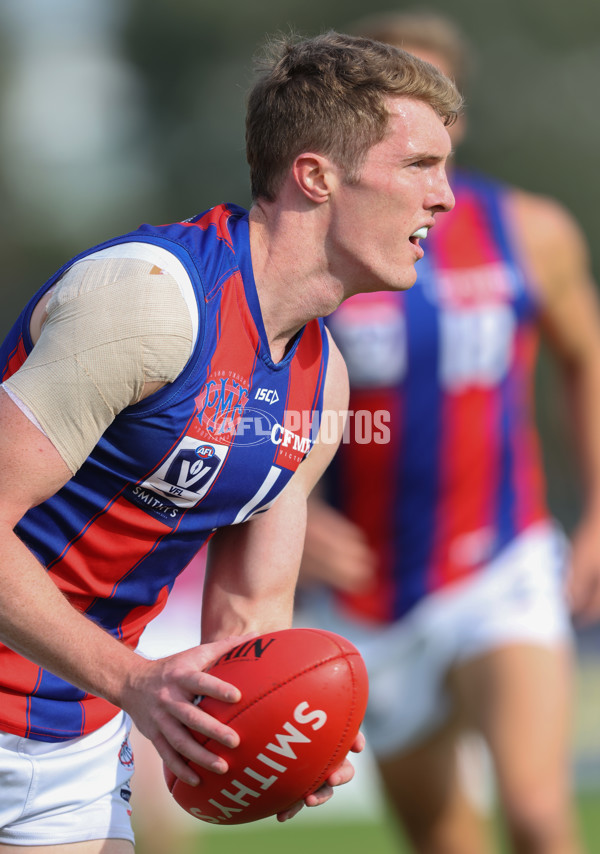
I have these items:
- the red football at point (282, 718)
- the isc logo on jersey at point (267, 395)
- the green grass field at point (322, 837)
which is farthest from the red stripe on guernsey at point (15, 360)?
the green grass field at point (322, 837)

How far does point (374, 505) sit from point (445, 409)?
1.73ft

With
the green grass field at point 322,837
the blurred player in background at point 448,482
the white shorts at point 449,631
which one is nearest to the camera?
the white shorts at point 449,631

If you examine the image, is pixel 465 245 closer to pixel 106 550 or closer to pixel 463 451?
pixel 463 451

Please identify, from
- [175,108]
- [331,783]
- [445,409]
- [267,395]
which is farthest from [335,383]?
[175,108]

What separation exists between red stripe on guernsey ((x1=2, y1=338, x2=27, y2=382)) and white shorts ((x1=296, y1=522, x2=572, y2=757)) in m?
2.77

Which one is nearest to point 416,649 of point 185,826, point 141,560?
point 185,826

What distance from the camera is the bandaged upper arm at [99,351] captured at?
2.54 m

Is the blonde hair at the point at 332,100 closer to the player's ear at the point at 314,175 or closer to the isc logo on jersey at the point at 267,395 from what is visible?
the player's ear at the point at 314,175

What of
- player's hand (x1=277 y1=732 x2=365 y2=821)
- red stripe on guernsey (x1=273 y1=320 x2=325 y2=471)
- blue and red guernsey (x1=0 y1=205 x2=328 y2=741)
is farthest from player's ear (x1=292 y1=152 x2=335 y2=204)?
player's hand (x1=277 y1=732 x2=365 y2=821)

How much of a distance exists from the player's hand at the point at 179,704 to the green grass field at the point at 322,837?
13.7ft

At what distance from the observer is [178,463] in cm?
280

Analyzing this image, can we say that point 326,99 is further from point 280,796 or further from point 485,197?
point 485,197

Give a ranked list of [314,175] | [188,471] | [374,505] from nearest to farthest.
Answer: [188,471], [314,175], [374,505]

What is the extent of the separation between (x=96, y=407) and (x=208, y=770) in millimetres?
820
